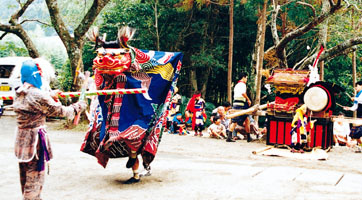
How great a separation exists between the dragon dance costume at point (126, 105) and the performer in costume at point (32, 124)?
1.46 m

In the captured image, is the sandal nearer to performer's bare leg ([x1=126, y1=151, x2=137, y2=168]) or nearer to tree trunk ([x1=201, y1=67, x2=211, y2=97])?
performer's bare leg ([x1=126, y1=151, x2=137, y2=168])

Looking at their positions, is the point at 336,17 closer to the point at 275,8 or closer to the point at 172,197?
the point at 275,8

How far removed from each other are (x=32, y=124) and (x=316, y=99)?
6.56m

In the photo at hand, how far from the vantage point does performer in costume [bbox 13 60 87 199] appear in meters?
4.59

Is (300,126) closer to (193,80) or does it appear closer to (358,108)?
(358,108)

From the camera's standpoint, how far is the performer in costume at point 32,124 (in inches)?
181

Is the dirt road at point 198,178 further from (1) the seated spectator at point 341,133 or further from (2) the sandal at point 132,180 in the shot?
Answer: (1) the seated spectator at point 341,133

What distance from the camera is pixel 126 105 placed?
630 centimetres

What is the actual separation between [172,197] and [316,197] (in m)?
1.83

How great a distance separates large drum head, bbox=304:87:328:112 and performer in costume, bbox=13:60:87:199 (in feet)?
20.4

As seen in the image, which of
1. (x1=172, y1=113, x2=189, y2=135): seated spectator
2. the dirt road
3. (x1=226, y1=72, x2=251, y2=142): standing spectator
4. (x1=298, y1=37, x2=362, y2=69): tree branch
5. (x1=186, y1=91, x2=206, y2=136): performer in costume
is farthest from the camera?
(x1=172, y1=113, x2=189, y2=135): seated spectator

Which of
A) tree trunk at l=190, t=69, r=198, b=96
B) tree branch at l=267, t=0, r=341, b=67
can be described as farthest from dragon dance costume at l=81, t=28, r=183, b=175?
tree trunk at l=190, t=69, r=198, b=96

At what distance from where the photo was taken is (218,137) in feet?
44.0

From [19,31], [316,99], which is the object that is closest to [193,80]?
[19,31]
